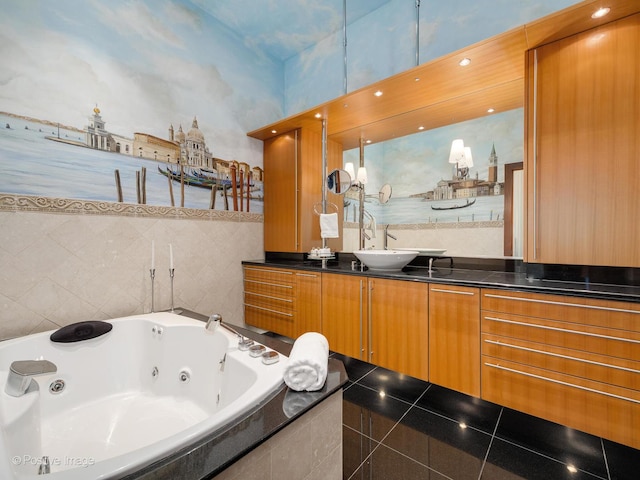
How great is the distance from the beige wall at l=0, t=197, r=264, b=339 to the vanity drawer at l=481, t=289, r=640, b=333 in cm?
224

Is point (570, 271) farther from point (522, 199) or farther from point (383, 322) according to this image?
point (383, 322)

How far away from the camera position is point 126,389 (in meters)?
1.73

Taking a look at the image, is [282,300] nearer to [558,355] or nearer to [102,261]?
[102,261]

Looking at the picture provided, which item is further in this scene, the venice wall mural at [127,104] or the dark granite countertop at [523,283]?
the venice wall mural at [127,104]

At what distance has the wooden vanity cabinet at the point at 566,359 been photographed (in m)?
1.22

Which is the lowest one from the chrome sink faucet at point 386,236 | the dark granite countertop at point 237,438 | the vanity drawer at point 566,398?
the vanity drawer at point 566,398

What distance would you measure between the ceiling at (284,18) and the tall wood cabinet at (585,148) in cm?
169

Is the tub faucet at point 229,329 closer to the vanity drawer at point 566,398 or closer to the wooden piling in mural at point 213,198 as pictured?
the vanity drawer at point 566,398

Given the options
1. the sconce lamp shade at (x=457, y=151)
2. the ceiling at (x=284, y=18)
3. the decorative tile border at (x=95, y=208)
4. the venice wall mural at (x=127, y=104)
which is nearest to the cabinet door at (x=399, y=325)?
the sconce lamp shade at (x=457, y=151)

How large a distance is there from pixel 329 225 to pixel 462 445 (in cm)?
188

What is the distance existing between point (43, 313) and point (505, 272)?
304 cm

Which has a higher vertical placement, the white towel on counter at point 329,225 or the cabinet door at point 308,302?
the white towel on counter at point 329,225

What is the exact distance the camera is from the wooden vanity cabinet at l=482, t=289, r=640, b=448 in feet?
4.00

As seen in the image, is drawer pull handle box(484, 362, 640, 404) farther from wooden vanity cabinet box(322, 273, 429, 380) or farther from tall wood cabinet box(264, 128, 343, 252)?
tall wood cabinet box(264, 128, 343, 252)
